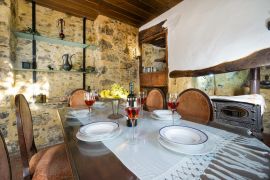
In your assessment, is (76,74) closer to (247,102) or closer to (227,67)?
(227,67)

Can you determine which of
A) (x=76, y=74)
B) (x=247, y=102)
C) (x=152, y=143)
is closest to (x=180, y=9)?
(x=247, y=102)

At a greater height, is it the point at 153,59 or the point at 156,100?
the point at 153,59

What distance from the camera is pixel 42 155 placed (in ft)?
3.29

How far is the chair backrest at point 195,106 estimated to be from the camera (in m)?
A: 1.11

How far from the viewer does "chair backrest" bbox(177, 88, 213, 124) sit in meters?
1.11

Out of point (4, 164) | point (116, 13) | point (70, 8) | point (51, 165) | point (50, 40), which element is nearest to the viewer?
point (4, 164)

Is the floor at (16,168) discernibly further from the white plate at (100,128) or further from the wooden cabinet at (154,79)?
the wooden cabinet at (154,79)

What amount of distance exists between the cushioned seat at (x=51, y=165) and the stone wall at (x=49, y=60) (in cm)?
143

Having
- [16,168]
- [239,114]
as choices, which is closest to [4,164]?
[16,168]

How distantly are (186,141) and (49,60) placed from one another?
270 centimetres

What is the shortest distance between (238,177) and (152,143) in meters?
0.33

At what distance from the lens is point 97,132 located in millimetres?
766

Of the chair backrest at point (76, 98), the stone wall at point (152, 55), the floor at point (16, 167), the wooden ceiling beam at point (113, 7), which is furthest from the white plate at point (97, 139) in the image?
the stone wall at point (152, 55)

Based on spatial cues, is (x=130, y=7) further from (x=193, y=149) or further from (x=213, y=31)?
(x=193, y=149)
